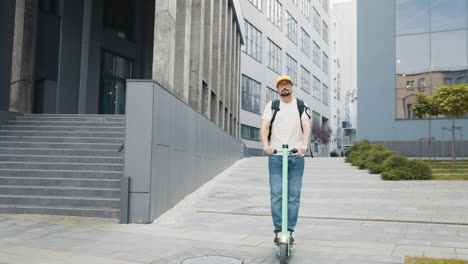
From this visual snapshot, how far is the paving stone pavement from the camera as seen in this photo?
5.10 meters

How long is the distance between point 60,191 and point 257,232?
4.24 m

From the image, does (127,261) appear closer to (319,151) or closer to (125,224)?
(125,224)

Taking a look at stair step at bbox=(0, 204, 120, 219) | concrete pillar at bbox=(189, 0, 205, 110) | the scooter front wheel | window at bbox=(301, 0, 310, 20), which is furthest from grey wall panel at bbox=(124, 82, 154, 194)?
window at bbox=(301, 0, 310, 20)

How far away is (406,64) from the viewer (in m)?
26.8

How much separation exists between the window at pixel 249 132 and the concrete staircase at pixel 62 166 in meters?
27.8

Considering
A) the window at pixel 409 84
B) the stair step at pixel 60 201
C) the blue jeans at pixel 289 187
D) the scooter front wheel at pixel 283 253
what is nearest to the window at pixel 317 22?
the window at pixel 409 84

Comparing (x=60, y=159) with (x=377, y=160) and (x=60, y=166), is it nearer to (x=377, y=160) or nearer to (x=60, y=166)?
(x=60, y=166)

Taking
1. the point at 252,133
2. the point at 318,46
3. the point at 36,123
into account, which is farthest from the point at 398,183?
the point at 318,46

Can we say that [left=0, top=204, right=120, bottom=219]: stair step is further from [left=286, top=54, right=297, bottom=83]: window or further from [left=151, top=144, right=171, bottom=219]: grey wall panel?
[left=286, top=54, right=297, bottom=83]: window

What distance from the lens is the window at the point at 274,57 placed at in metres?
46.5

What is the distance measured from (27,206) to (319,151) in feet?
217

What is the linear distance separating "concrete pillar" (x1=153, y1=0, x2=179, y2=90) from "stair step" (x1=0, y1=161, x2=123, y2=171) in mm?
2647

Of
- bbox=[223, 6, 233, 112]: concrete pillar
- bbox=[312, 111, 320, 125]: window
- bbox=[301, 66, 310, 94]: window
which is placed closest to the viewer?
bbox=[223, 6, 233, 112]: concrete pillar

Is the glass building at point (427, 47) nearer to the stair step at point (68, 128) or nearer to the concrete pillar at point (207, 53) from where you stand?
the concrete pillar at point (207, 53)
